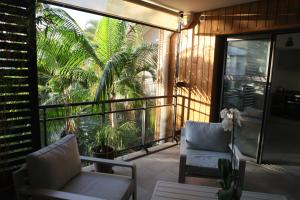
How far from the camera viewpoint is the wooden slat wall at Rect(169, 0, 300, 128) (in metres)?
3.05

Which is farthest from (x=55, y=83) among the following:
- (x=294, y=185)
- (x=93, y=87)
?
(x=294, y=185)

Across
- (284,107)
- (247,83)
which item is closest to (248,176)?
(284,107)

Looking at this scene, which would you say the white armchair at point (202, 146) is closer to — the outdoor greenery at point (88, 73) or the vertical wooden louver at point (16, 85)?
the outdoor greenery at point (88, 73)

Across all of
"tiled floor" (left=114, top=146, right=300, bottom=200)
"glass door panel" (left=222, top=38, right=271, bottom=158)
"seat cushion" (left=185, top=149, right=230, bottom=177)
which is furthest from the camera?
"glass door panel" (left=222, top=38, right=271, bottom=158)

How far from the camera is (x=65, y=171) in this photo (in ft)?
6.30

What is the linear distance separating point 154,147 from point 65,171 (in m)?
2.32

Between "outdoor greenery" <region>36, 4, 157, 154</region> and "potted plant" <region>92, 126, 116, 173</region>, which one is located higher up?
"outdoor greenery" <region>36, 4, 157, 154</region>

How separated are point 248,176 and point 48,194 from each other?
2.67 meters

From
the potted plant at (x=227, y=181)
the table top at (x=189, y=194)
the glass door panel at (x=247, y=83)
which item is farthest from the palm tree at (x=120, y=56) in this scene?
the potted plant at (x=227, y=181)

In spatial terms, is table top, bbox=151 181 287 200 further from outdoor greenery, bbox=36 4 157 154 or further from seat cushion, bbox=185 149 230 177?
outdoor greenery, bbox=36 4 157 154

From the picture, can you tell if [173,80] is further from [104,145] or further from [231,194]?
[231,194]

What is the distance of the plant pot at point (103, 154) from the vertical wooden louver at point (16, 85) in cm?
85

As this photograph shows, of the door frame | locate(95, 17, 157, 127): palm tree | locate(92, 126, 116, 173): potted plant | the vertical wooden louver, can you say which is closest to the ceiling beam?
locate(95, 17, 157, 127): palm tree

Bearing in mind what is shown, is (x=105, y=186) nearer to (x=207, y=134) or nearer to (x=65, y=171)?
(x=65, y=171)
